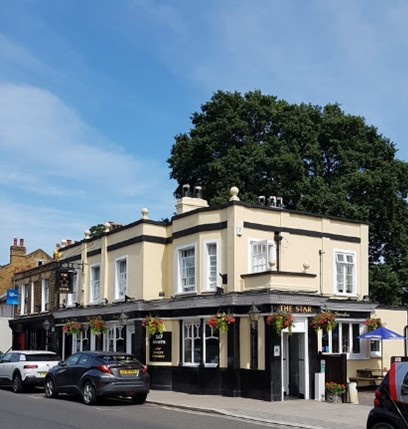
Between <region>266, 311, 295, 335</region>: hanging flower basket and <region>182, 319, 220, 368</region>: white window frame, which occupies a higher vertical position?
<region>266, 311, 295, 335</region>: hanging flower basket

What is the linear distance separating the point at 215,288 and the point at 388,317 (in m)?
8.19

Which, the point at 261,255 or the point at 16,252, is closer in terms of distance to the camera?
the point at 261,255

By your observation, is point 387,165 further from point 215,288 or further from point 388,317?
point 215,288

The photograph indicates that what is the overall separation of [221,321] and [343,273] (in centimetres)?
668

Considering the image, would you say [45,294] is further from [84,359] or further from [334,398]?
[334,398]

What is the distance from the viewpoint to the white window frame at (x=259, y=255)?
76.5ft

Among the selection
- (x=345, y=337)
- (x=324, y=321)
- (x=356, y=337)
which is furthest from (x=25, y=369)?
(x=356, y=337)

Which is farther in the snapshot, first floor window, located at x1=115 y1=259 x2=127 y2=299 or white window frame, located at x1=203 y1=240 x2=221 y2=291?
first floor window, located at x1=115 y1=259 x2=127 y2=299

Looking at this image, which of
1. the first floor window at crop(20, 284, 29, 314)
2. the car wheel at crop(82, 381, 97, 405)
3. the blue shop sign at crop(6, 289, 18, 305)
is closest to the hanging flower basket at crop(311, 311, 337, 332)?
the car wheel at crop(82, 381, 97, 405)

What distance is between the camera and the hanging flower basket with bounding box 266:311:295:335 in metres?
20.5

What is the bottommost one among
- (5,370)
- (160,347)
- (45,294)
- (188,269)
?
(5,370)

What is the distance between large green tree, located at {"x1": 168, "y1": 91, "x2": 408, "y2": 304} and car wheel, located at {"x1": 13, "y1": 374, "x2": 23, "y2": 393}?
16.1 meters

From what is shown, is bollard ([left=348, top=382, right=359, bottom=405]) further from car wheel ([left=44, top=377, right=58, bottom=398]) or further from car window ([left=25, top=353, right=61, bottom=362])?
car window ([left=25, top=353, right=61, bottom=362])

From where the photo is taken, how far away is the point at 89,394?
19.3 meters
